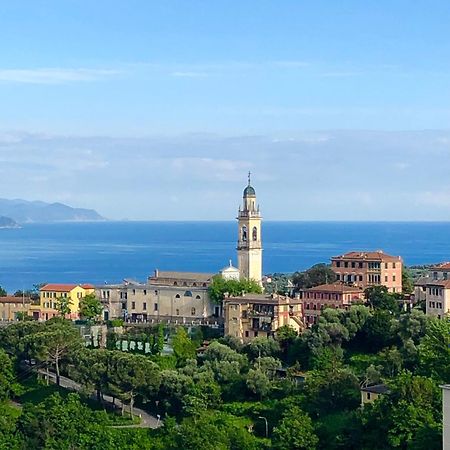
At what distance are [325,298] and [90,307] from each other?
10371mm

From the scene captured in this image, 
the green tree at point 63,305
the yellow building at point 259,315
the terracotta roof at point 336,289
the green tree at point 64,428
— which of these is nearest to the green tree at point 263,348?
the yellow building at point 259,315

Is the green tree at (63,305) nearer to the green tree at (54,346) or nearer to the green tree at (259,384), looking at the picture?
the green tree at (54,346)

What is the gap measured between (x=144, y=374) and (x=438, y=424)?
11.3 m

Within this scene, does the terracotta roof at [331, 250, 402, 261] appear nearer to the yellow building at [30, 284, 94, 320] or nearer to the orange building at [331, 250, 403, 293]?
the orange building at [331, 250, 403, 293]

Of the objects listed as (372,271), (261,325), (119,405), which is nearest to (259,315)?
(261,325)

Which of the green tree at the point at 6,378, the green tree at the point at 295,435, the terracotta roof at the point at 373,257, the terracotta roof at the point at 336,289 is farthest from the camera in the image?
the terracotta roof at the point at 373,257

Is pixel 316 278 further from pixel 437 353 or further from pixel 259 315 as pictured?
pixel 437 353

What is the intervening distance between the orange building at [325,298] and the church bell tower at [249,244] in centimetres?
398

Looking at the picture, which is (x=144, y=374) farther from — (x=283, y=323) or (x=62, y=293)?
(x=62, y=293)

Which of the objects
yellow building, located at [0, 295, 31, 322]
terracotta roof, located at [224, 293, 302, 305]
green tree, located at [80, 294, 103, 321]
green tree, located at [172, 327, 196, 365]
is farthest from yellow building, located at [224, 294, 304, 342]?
yellow building, located at [0, 295, 31, 322]

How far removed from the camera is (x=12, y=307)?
4853cm

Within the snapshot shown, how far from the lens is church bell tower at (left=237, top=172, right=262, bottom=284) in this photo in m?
46.5

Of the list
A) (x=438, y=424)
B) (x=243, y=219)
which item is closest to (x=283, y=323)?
(x=243, y=219)

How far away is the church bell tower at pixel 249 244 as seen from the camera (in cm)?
4650
